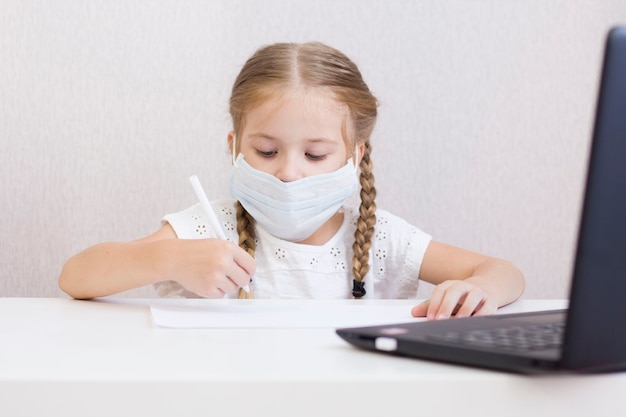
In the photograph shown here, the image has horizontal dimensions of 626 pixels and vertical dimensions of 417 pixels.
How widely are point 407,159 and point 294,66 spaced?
1.48ft

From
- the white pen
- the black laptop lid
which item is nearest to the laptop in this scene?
the black laptop lid

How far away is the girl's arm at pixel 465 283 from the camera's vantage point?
84cm

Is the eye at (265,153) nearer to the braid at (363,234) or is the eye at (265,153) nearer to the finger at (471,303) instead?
the braid at (363,234)

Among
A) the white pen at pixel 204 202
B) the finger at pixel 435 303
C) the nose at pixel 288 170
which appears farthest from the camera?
the nose at pixel 288 170

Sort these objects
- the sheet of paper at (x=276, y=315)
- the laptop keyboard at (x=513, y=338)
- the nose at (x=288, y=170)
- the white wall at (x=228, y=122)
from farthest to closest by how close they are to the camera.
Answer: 1. the white wall at (x=228, y=122)
2. the nose at (x=288, y=170)
3. the sheet of paper at (x=276, y=315)
4. the laptop keyboard at (x=513, y=338)

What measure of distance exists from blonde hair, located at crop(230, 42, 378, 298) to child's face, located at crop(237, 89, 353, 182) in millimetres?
30

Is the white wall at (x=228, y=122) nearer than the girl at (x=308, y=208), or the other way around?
the girl at (x=308, y=208)

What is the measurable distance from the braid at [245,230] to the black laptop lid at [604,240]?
0.92 meters

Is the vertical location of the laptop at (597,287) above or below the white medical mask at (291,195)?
above

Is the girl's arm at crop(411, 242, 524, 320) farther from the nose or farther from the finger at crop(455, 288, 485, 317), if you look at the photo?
the nose

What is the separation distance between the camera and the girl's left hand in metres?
0.82

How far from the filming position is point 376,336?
55cm

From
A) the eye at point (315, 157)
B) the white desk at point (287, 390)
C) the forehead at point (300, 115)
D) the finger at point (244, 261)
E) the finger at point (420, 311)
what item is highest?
the forehead at point (300, 115)

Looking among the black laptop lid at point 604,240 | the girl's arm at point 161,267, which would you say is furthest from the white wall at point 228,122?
the black laptop lid at point 604,240
